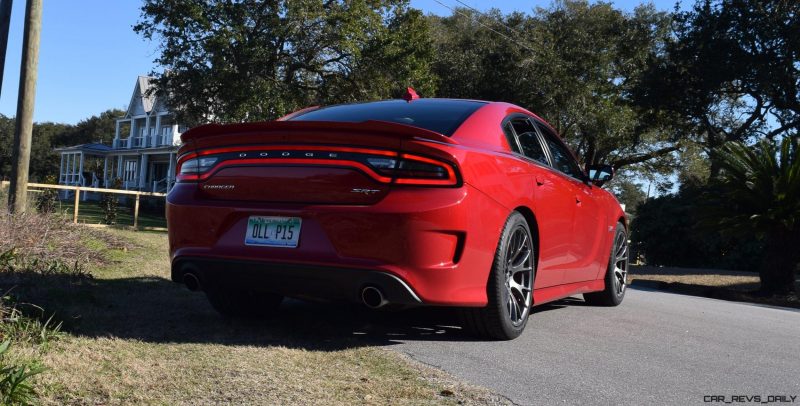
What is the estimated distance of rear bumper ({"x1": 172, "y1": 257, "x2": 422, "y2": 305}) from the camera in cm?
373

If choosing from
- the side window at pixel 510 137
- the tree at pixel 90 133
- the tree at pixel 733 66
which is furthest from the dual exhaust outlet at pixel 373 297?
the tree at pixel 90 133

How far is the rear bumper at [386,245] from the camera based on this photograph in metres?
3.72

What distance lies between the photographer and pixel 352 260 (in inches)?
148

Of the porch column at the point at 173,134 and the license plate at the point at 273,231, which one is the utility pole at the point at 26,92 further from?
the porch column at the point at 173,134

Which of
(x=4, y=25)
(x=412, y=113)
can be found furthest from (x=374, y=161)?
(x=4, y=25)

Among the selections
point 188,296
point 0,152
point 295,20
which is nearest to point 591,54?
point 295,20

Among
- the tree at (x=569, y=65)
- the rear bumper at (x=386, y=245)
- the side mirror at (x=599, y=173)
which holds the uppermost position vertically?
the tree at (x=569, y=65)

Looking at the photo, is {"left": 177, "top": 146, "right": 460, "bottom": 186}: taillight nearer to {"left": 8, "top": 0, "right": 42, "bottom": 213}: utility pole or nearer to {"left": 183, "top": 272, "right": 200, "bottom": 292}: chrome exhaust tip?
{"left": 183, "top": 272, "right": 200, "bottom": 292}: chrome exhaust tip

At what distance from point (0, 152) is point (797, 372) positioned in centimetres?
7785

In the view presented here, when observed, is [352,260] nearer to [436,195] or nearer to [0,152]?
[436,195]

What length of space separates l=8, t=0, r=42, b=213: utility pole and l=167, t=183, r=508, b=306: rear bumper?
238 inches

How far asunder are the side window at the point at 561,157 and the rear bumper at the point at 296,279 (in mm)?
2209

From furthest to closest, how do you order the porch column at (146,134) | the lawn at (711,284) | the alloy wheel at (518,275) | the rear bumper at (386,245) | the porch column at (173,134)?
the porch column at (146,134), the porch column at (173,134), the lawn at (711,284), the alloy wheel at (518,275), the rear bumper at (386,245)

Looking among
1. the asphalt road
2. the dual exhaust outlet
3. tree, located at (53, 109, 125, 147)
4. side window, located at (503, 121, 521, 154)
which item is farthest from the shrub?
tree, located at (53, 109, 125, 147)
